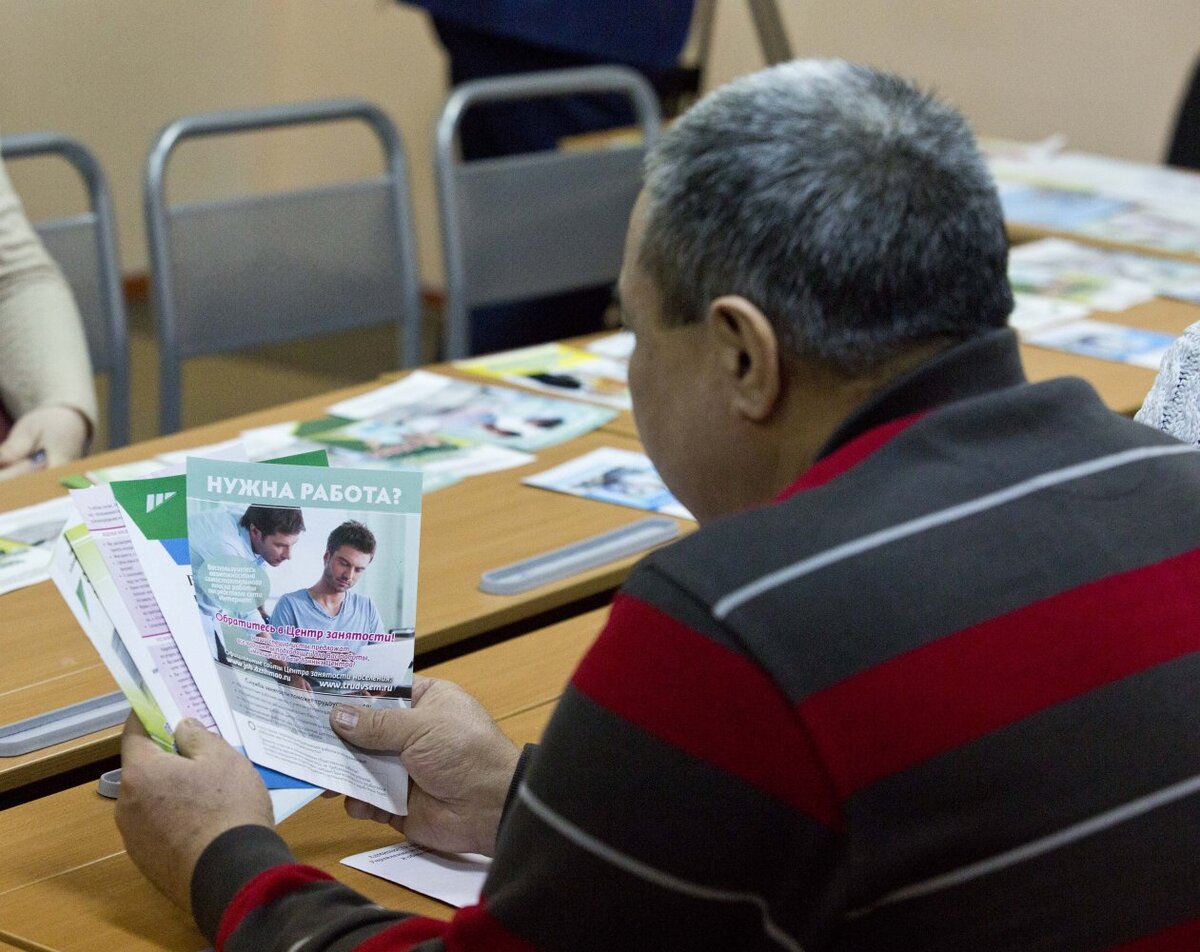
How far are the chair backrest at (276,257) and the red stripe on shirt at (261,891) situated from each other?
5.37ft

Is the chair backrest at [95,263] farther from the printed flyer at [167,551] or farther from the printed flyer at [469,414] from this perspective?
the printed flyer at [167,551]

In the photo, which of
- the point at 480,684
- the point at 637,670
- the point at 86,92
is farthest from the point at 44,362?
the point at 86,92

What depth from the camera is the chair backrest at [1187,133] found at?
3.71 meters

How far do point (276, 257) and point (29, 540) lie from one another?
1061 millimetres

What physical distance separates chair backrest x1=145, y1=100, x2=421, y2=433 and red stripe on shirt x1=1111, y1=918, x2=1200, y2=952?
193cm

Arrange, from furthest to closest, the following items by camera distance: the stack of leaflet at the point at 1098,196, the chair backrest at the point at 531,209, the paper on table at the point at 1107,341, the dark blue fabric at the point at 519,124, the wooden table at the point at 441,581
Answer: the dark blue fabric at the point at 519,124, the stack of leaflet at the point at 1098,196, the chair backrest at the point at 531,209, the paper on table at the point at 1107,341, the wooden table at the point at 441,581

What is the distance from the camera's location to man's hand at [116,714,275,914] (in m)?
0.98

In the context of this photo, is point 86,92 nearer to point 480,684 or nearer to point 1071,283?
point 1071,283

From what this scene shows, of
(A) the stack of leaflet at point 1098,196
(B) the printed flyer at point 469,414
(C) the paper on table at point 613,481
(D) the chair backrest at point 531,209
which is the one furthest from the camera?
(A) the stack of leaflet at point 1098,196

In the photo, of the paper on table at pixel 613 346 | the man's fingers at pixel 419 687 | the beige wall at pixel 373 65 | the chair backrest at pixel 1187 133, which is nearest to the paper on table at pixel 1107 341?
the paper on table at pixel 613 346

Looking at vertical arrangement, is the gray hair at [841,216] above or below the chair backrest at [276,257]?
above

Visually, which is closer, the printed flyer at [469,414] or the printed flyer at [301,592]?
the printed flyer at [301,592]

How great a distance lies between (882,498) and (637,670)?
146mm

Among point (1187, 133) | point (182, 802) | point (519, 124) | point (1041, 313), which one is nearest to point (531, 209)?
point (519, 124)
